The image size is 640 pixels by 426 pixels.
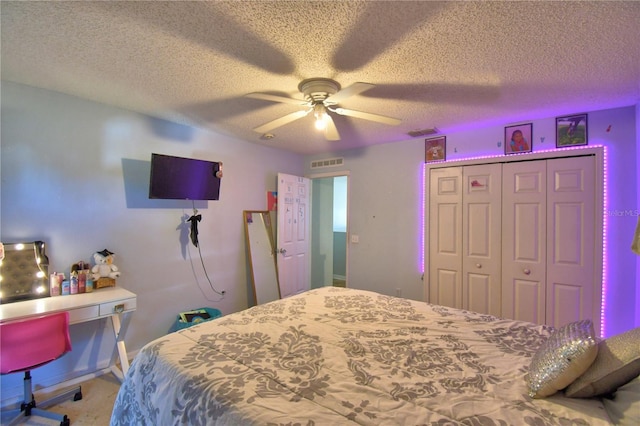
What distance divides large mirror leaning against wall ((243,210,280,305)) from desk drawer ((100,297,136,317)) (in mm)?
1620

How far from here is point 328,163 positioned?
4.51 meters

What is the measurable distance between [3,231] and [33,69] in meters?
1.21

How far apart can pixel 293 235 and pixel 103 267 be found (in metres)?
2.42

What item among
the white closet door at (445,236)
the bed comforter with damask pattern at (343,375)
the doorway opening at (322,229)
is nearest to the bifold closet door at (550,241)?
the white closet door at (445,236)

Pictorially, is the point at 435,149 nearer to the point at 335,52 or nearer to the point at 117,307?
the point at 335,52

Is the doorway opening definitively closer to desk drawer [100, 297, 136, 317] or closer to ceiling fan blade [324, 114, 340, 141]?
ceiling fan blade [324, 114, 340, 141]

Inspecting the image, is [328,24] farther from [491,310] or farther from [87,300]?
[491,310]

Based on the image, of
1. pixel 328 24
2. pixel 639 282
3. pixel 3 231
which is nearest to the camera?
pixel 328 24

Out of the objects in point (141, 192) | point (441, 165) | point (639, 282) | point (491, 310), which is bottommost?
point (491, 310)

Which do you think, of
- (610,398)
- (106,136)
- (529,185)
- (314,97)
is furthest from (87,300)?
(529,185)

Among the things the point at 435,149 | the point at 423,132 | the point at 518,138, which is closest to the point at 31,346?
the point at 423,132

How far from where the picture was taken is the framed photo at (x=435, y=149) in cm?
350

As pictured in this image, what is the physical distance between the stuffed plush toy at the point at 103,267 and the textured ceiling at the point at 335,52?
137 centimetres

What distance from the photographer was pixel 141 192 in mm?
2912
